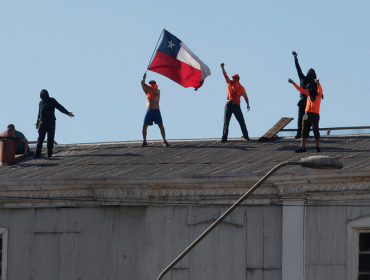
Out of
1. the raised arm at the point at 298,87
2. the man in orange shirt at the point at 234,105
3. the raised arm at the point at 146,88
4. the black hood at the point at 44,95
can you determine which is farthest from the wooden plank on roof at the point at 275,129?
the black hood at the point at 44,95

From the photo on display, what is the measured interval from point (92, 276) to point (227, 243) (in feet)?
10.4

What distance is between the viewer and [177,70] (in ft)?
69.6

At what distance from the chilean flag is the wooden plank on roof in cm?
237

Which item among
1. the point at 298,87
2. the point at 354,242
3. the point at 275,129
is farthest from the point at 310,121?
the point at 354,242

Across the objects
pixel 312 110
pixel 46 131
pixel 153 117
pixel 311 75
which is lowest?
pixel 46 131

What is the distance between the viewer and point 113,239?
16.8 metres

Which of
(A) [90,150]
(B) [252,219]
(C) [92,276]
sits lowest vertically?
(C) [92,276]

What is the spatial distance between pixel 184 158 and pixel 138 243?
3.03m

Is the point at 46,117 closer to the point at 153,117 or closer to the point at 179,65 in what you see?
the point at 153,117

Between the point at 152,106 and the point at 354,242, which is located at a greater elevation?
the point at 152,106

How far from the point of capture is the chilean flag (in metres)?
21.1

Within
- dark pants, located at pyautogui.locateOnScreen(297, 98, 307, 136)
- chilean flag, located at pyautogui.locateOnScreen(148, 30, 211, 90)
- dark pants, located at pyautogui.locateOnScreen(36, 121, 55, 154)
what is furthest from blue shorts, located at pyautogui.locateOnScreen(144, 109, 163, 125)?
dark pants, located at pyautogui.locateOnScreen(297, 98, 307, 136)

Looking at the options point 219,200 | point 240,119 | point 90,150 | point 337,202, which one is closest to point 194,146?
point 240,119

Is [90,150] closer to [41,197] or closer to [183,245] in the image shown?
[41,197]
